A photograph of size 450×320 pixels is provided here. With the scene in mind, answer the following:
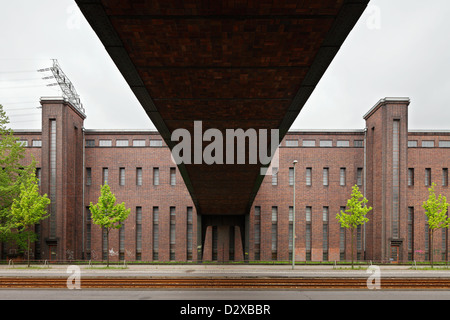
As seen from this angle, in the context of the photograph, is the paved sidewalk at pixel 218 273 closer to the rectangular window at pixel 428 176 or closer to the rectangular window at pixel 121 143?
the rectangular window at pixel 428 176

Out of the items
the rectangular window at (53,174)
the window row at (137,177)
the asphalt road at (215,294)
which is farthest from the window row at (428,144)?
the rectangular window at (53,174)

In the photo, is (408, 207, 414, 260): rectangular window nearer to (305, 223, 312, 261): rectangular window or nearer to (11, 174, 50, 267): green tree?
(305, 223, 312, 261): rectangular window

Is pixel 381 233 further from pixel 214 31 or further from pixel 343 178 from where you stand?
pixel 214 31

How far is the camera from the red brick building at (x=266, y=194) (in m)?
37.1

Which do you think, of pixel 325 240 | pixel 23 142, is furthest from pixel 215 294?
pixel 23 142

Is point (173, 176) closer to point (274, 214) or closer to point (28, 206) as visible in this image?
point (274, 214)

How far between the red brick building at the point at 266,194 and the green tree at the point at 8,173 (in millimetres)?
2154

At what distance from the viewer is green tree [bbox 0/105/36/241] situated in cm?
3266

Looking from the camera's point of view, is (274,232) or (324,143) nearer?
(274,232)

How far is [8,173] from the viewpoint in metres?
34.1

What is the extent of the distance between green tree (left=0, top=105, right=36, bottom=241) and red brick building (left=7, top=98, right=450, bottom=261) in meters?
2.15

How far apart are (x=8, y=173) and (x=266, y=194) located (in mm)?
27275

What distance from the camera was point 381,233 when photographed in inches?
1374
